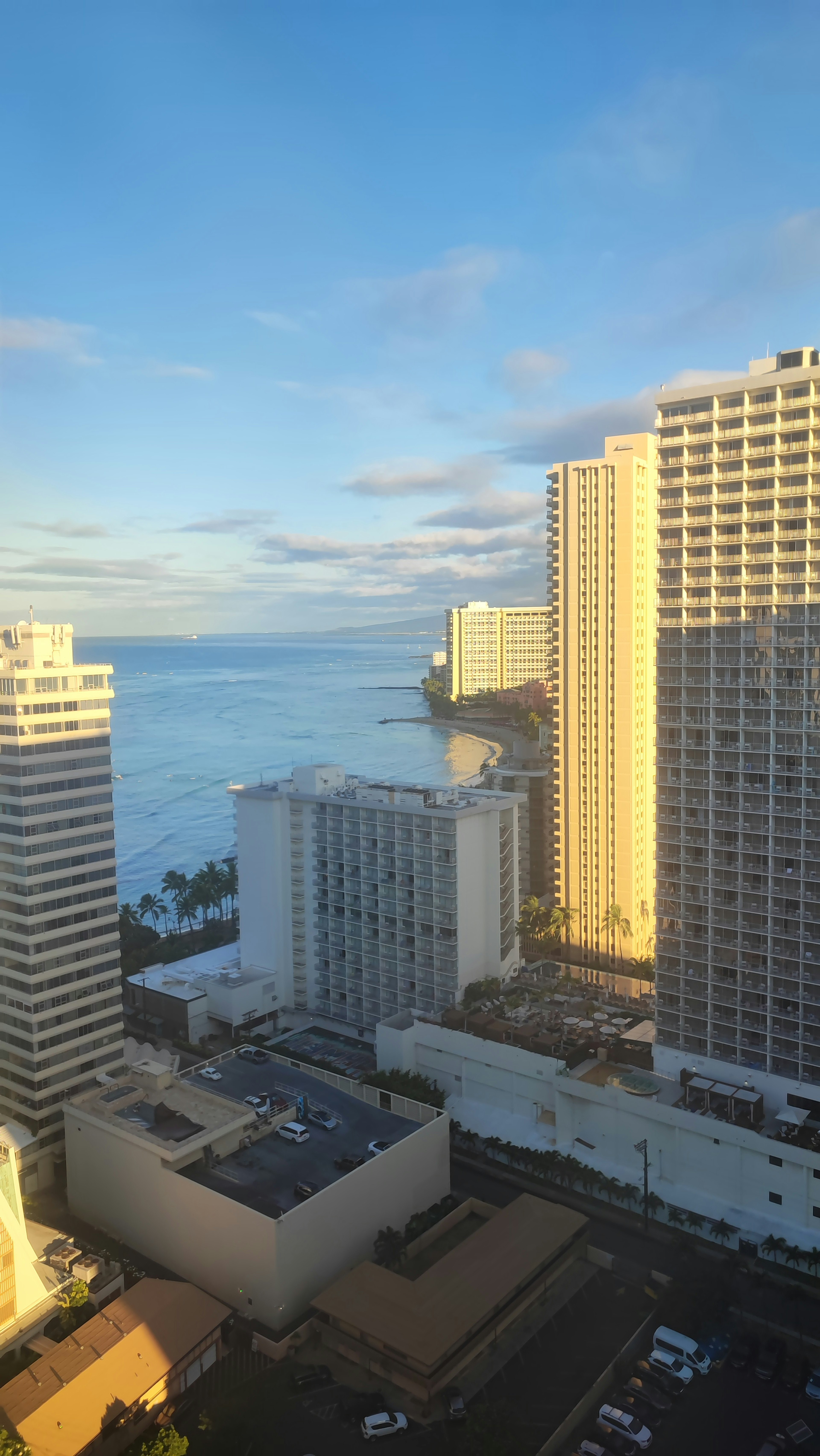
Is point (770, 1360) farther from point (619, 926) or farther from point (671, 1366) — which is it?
point (619, 926)

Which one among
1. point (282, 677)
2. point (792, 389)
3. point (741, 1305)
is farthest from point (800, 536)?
point (282, 677)

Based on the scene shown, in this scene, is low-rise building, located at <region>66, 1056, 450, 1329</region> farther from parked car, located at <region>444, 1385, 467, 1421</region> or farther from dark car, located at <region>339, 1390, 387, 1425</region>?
parked car, located at <region>444, 1385, 467, 1421</region>

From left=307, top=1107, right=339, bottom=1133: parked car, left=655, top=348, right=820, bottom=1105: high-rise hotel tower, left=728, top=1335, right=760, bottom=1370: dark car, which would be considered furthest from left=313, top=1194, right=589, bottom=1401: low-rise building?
left=655, top=348, right=820, bottom=1105: high-rise hotel tower

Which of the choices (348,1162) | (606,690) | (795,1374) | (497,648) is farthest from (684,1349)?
(497,648)

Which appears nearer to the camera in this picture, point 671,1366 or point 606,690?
point 671,1366

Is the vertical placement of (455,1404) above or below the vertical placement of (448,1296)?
below

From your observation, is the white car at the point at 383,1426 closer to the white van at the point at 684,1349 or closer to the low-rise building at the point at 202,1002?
the white van at the point at 684,1349

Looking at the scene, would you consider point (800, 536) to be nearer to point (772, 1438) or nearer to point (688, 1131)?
point (688, 1131)
